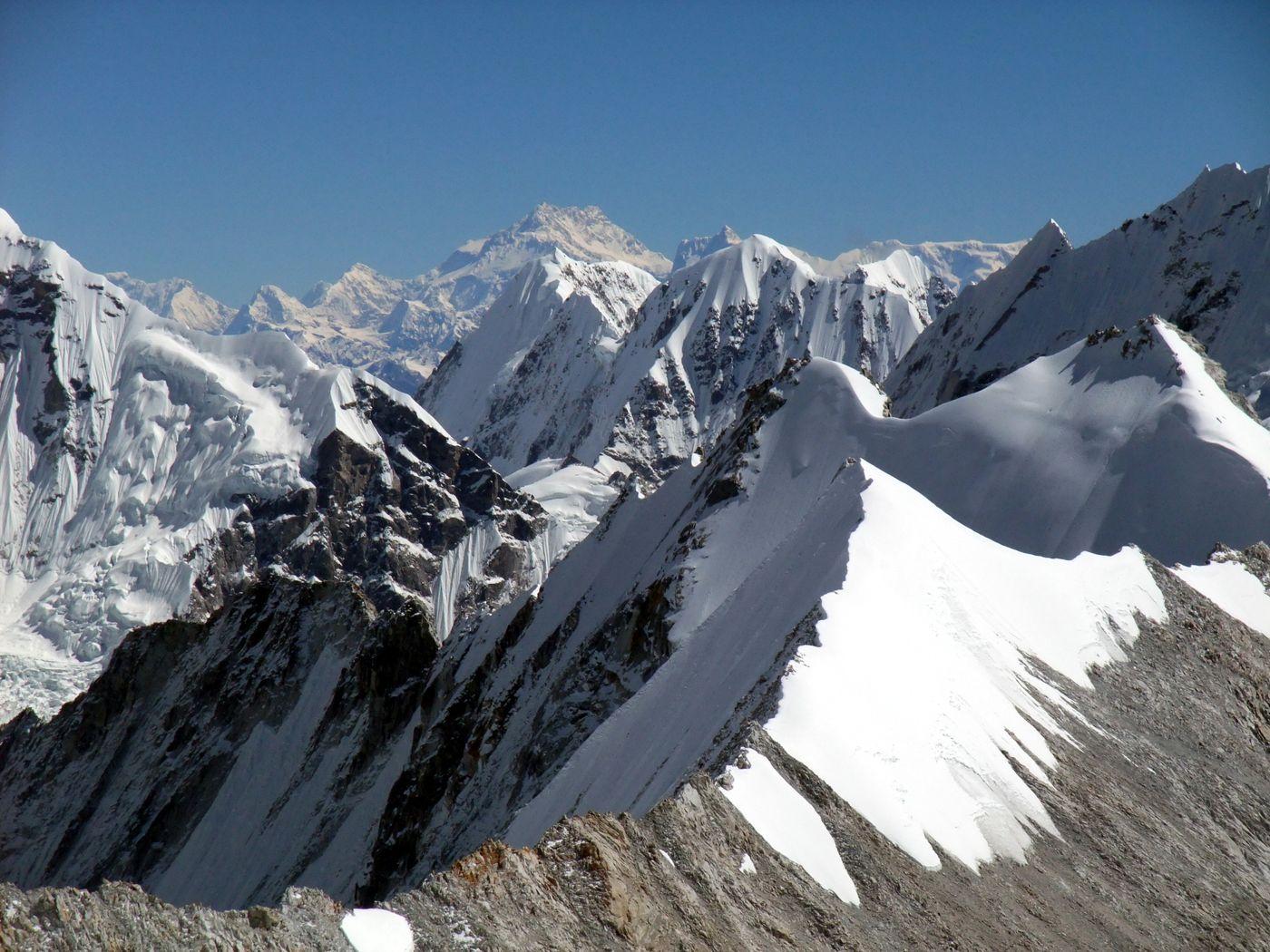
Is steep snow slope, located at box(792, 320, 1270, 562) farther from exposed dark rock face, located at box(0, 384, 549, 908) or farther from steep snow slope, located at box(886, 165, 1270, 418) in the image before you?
steep snow slope, located at box(886, 165, 1270, 418)

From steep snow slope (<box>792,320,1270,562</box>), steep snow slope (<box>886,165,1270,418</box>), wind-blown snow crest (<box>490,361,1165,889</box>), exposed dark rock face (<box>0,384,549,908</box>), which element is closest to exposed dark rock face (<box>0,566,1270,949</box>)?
wind-blown snow crest (<box>490,361,1165,889</box>)

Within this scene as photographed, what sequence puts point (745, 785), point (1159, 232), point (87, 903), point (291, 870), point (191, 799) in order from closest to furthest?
point (87, 903) < point (745, 785) < point (291, 870) < point (191, 799) < point (1159, 232)

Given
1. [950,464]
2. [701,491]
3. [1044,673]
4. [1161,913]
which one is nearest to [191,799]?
[701,491]

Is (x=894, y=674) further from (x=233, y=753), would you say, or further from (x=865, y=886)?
(x=233, y=753)

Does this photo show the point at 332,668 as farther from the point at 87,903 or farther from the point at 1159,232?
the point at 1159,232

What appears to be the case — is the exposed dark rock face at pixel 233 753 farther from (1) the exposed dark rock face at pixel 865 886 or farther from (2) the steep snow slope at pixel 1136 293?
(2) the steep snow slope at pixel 1136 293

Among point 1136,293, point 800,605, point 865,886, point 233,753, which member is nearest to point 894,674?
point 800,605

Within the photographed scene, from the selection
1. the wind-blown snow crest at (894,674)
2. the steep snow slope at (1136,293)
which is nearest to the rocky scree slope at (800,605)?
the wind-blown snow crest at (894,674)

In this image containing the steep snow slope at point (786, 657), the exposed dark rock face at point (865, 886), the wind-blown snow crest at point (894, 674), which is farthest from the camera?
the steep snow slope at point (786, 657)
